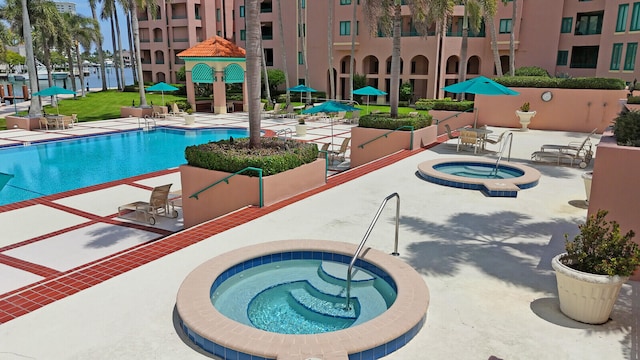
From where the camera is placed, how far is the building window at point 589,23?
4053cm

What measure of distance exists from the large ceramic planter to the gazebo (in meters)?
34.1

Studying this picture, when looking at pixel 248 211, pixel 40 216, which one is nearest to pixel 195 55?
pixel 40 216

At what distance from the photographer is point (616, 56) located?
37.0 m

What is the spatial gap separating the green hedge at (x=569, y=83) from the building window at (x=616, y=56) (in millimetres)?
16660

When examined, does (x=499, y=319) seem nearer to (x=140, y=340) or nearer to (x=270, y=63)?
(x=140, y=340)

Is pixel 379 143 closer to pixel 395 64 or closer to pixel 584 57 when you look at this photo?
pixel 395 64

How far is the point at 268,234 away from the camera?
30.5 feet

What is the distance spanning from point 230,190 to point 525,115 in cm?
1746

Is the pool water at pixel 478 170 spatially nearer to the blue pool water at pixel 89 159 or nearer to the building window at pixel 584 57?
the blue pool water at pixel 89 159

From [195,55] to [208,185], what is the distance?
2762 cm

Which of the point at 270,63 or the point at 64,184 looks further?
the point at 270,63

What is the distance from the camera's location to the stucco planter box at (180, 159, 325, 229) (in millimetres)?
11227

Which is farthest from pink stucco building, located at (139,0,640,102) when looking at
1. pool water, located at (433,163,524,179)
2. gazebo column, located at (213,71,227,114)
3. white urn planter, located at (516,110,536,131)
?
pool water, located at (433,163,524,179)

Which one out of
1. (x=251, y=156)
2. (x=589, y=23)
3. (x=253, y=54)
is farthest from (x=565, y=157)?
(x=589, y=23)
